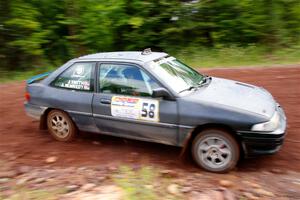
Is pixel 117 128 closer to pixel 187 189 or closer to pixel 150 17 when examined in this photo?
pixel 187 189

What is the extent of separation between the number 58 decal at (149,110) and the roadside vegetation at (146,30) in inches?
284

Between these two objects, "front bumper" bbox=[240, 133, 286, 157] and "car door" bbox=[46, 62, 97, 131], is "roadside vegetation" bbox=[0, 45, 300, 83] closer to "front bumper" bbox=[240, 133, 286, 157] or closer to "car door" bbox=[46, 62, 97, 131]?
"car door" bbox=[46, 62, 97, 131]

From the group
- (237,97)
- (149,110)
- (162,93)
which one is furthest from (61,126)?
(237,97)

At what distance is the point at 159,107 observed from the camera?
5.67 metres

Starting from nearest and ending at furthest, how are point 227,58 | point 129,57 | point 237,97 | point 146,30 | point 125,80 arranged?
point 237,97 < point 125,80 < point 129,57 < point 227,58 < point 146,30

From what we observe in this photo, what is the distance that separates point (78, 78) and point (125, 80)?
0.91 m

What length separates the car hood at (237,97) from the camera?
542 centimetres

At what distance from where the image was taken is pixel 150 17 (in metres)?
15.0

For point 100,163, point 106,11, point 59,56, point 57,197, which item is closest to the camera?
point 57,197

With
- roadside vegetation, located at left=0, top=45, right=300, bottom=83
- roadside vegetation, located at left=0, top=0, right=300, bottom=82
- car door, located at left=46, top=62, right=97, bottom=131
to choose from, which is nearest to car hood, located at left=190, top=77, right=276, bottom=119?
car door, located at left=46, top=62, right=97, bottom=131

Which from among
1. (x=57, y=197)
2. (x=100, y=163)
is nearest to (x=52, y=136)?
(x=100, y=163)

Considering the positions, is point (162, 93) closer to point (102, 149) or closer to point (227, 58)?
point (102, 149)

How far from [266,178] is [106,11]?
Result: 10570mm

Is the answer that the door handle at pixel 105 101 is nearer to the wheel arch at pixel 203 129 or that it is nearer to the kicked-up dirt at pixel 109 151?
the kicked-up dirt at pixel 109 151
